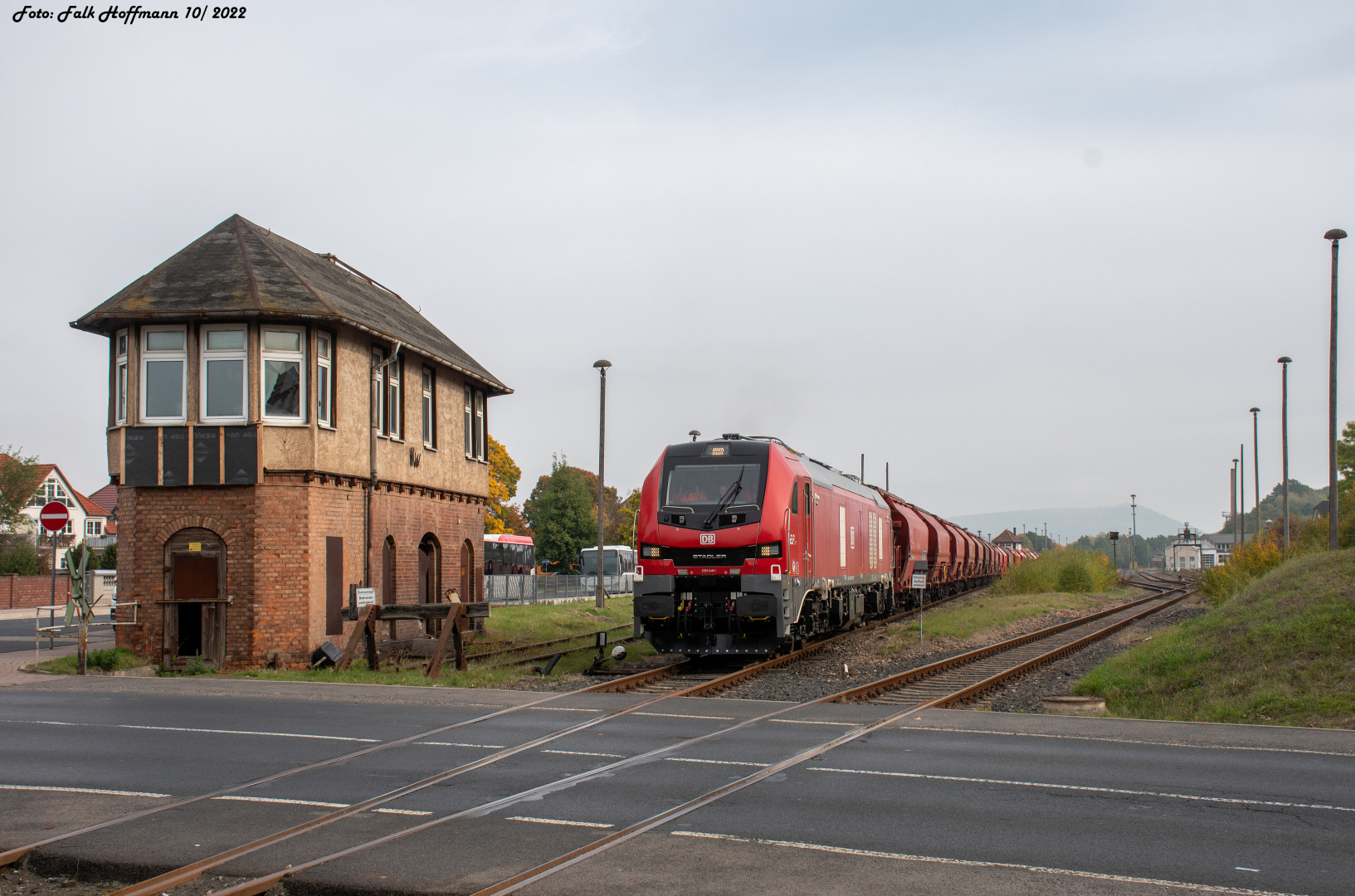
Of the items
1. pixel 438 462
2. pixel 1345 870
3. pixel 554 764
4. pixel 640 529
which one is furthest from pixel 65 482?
pixel 1345 870

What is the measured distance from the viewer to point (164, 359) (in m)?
19.0

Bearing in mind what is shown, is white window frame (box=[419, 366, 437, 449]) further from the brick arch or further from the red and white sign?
the red and white sign

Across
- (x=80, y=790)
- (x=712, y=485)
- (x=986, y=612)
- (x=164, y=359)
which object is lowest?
(x=986, y=612)

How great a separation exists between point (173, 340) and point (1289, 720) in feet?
57.7

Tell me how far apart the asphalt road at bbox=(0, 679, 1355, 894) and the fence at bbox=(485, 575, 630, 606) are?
26293 millimetres

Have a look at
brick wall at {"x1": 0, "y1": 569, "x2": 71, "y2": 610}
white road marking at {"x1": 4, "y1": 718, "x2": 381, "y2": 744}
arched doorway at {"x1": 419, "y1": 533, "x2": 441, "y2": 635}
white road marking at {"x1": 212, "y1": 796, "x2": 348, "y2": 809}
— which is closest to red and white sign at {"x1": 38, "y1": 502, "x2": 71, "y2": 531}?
white road marking at {"x1": 4, "y1": 718, "x2": 381, "y2": 744}

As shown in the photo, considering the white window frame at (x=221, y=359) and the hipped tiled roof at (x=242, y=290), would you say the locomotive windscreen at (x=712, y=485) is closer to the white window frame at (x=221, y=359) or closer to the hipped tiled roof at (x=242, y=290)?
the hipped tiled roof at (x=242, y=290)

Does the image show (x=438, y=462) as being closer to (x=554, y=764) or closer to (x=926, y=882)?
(x=554, y=764)

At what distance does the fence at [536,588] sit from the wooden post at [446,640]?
1879 centimetres

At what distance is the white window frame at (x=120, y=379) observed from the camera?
62.5 ft

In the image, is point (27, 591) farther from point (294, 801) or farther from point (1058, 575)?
point (294, 801)

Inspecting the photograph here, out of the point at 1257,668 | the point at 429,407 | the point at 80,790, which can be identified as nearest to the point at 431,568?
the point at 429,407

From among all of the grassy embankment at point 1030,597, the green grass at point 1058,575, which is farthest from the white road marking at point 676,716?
the green grass at point 1058,575

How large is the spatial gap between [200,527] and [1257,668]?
1639 centimetres
